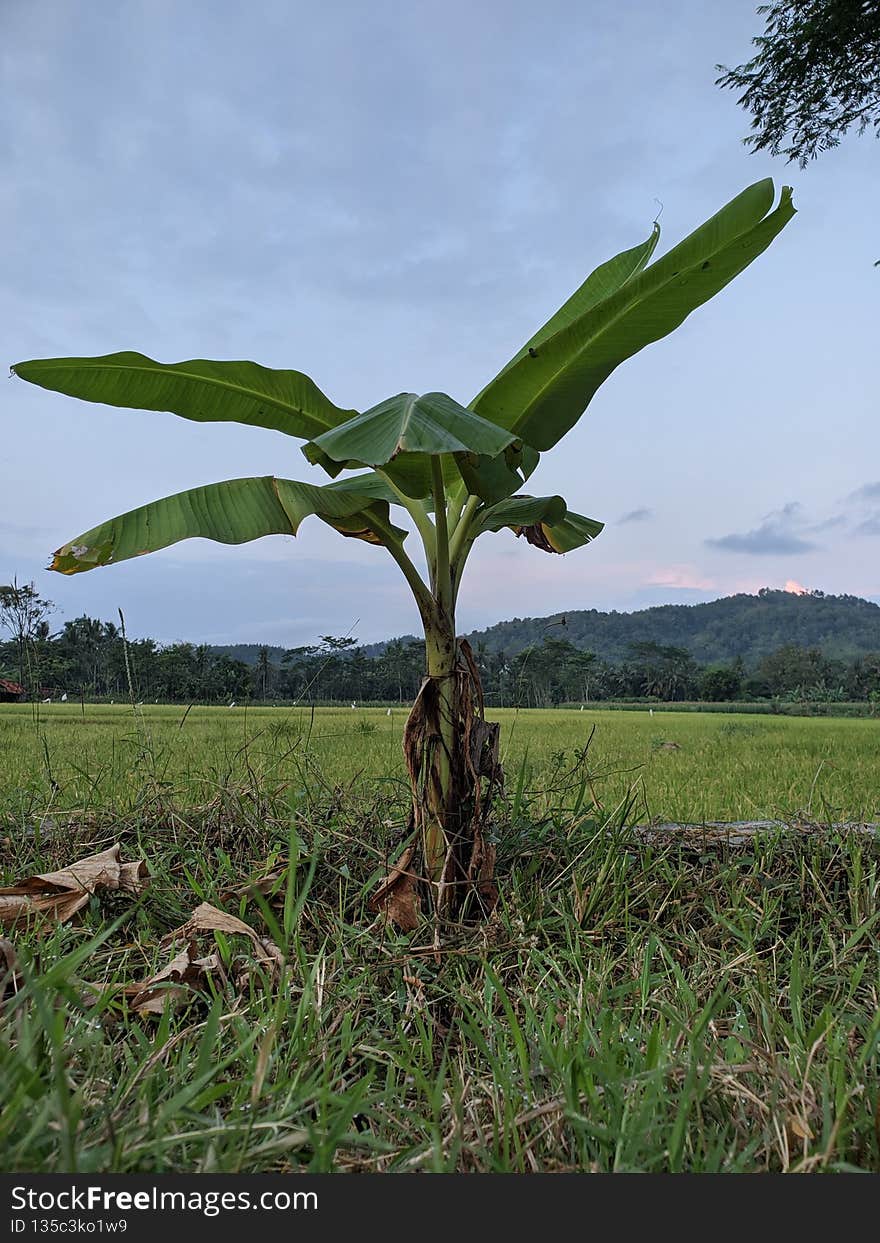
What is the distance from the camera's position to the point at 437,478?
6.42ft

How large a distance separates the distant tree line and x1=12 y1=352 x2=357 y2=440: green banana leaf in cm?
90

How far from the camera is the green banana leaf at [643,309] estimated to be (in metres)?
2.13

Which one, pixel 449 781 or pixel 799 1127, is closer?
pixel 799 1127

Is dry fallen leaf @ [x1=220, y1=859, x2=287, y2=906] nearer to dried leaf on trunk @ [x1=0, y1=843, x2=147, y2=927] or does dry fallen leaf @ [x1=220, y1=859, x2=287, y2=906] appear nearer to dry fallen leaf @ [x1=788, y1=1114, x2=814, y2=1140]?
dried leaf on trunk @ [x1=0, y1=843, x2=147, y2=927]

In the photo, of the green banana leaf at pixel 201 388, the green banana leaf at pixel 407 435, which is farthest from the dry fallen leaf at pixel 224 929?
the green banana leaf at pixel 201 388

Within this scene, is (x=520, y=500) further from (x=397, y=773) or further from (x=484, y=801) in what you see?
(x=397, y=773)

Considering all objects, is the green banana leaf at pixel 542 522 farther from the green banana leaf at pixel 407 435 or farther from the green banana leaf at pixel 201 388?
the green banana leaf at pixel 201 388

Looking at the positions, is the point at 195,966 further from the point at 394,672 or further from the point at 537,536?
the point at 394,672

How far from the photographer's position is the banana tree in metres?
2.02

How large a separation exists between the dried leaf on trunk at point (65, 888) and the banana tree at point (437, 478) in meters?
0.74

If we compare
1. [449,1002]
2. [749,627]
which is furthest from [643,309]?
[749,627]

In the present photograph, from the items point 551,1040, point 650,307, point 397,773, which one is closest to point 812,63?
point 650,307

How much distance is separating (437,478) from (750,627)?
58.8 metres

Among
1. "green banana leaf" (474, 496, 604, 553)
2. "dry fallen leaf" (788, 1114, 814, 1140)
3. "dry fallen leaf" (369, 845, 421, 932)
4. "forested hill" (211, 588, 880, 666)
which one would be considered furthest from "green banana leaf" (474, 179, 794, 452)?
"forested hill" (211, 588, 880, 666)
